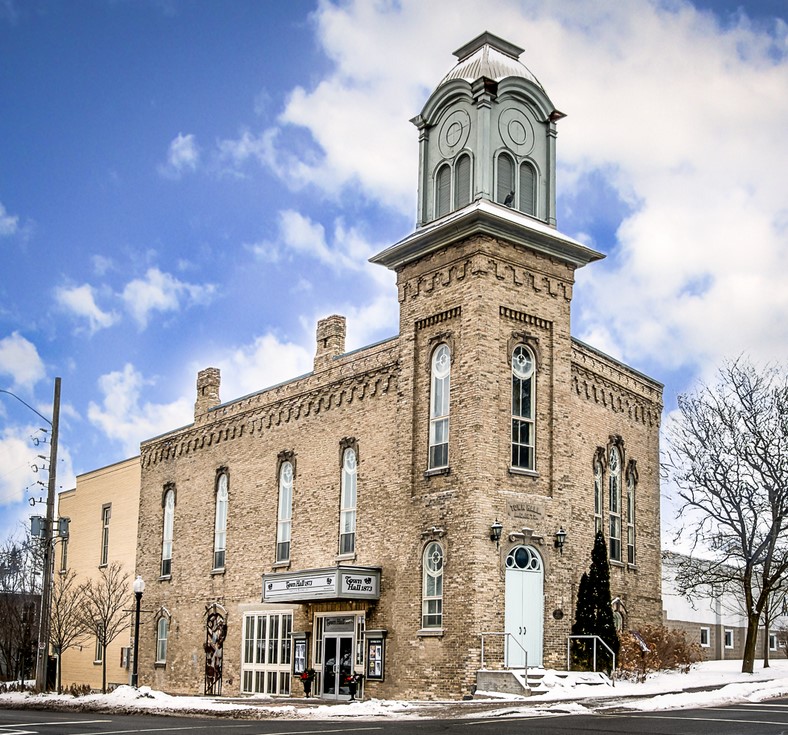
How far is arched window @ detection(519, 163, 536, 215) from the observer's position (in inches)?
1259

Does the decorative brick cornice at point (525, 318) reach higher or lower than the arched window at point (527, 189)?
lower

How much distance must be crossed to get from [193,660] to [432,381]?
15.8m

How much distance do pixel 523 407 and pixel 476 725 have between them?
12.0 metres

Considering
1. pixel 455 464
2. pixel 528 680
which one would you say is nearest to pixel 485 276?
pixel 455 464

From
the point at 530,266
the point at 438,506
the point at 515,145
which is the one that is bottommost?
the point at 438,506

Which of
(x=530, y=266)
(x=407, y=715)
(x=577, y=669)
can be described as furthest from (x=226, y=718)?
(x=530, y=266)

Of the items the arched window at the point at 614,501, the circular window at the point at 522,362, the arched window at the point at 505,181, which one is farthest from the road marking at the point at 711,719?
the arched window at the point at 505,181

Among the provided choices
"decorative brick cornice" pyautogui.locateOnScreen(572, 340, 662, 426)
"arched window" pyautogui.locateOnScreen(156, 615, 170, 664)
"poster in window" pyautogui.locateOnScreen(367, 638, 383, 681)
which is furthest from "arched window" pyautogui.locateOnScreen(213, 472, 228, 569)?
"decorative brick cornice" pyautogui.locateOnScreen(572, 340, 662, 426)

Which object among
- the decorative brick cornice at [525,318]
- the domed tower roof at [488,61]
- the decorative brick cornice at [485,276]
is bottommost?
the decorative brick cornice at [525,318]

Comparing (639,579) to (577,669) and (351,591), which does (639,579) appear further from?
(351,591)

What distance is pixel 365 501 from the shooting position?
32406mm

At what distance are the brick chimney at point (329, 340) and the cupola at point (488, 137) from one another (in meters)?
5.46

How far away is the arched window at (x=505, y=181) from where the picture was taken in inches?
1238

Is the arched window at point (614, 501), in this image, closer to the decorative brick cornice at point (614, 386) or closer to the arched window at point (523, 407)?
the decorative brick cornice at point (614, 386)
